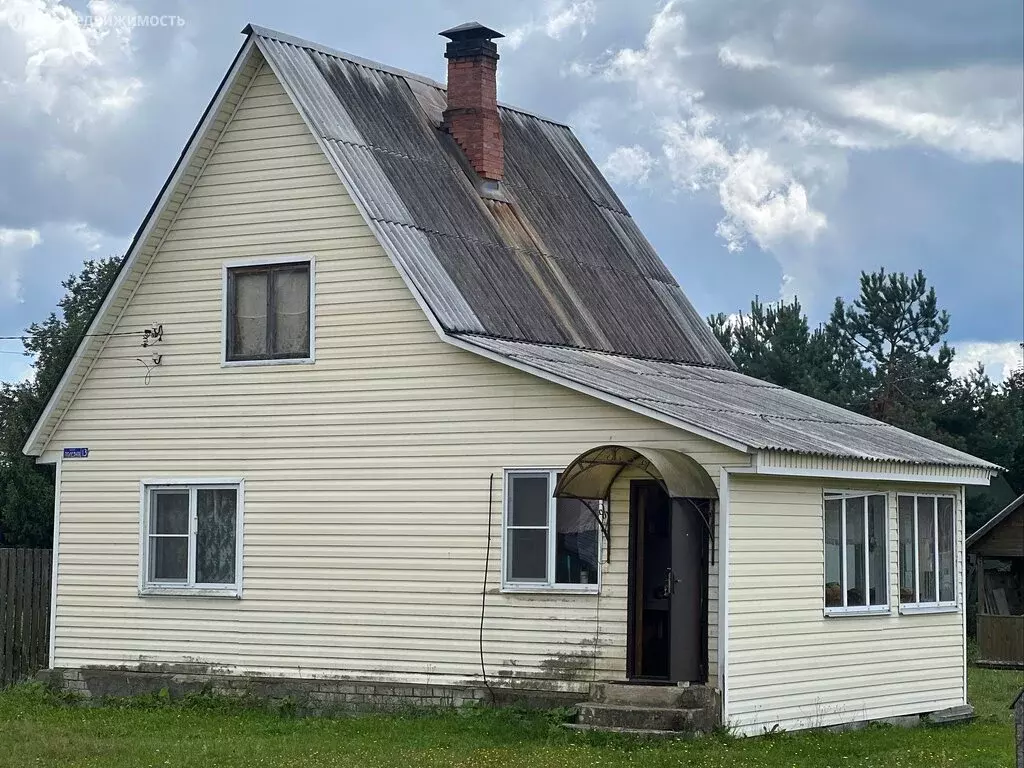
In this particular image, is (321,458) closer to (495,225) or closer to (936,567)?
(495,225)

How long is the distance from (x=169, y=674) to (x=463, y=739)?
522cm

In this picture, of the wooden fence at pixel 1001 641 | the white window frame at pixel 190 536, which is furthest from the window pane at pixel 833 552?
the wooden fence at pixel 1001 641

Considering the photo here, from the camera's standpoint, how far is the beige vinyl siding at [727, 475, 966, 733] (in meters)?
18.1

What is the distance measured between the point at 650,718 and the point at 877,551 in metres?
4.61

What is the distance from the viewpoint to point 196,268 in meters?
21.8

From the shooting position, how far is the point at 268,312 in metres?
21.3

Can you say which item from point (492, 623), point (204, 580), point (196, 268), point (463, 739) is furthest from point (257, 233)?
point (463, 739)

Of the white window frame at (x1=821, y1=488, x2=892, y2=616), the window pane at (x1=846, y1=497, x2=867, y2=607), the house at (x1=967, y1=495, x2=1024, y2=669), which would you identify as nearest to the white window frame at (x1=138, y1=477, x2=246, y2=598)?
the white window frame at (x1=821, y1=488, x2=892, y2=616)

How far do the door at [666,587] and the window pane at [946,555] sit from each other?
509 cm

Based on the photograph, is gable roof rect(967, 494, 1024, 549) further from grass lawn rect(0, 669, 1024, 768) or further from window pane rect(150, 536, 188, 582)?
window pane rect(150, 536, 188, 582)

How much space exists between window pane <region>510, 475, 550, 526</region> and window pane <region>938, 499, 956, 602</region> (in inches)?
241

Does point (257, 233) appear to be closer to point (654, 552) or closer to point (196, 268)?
point (196, 268)

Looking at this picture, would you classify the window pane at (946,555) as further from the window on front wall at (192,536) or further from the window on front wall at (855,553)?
the window on front wall at (192,536)

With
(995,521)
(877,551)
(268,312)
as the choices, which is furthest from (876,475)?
(995,521)
